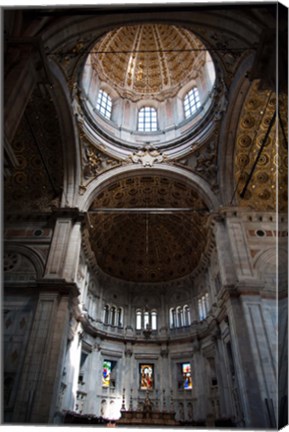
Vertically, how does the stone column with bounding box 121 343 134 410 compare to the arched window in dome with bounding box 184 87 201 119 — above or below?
below

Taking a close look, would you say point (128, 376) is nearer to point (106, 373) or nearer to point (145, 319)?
point (106, 373)

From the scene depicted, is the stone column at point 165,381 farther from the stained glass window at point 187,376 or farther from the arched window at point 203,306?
the arched window at point 203,306

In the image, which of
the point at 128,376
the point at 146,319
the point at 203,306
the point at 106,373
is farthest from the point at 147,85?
the point at 128,376

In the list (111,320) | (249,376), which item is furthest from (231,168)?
(111,320)

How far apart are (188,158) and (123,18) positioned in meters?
10.7

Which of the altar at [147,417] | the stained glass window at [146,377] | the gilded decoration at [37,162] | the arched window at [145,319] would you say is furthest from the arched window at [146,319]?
the gilded decoration at [37,162]

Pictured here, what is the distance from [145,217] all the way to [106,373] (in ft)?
33.5

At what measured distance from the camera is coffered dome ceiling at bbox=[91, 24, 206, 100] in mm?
21234

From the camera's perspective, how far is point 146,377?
20062mm

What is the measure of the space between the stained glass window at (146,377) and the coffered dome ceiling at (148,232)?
5.89m

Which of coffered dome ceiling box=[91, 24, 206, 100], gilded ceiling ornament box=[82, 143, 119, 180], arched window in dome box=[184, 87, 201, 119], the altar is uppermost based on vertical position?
coffered dome ceiling box=[91, 24, 206, 100]

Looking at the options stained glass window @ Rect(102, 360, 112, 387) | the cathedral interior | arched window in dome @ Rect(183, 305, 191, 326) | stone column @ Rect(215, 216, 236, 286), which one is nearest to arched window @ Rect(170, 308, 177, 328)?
the cathedral interior

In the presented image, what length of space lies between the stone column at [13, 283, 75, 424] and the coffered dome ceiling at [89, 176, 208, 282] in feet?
22.2

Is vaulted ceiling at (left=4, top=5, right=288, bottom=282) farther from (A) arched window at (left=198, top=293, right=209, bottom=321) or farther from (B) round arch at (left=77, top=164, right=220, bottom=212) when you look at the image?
(A) arched window at (left=198, top=293, right=209, bottom=321)
